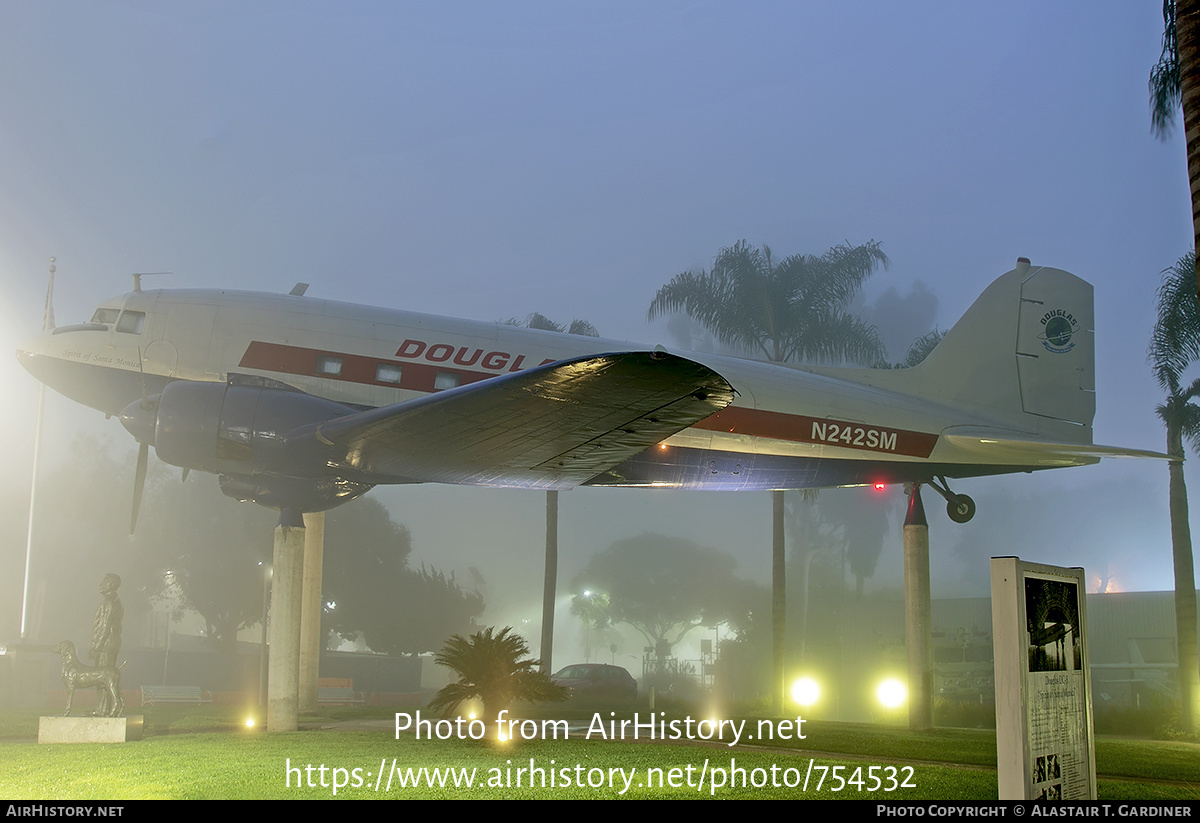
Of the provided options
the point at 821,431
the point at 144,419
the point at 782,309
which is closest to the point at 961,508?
the point at 821,431

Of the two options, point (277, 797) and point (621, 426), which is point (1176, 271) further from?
point (277, 797)

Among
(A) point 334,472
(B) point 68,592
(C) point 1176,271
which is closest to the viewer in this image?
(A) point 334,472

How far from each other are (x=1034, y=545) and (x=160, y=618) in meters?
119

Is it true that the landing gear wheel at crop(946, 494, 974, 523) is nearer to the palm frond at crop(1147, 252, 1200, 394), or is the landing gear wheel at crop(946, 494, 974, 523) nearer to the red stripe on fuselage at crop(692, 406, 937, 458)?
the red stripe on fuselage at crop(692, 406, 937, 458)

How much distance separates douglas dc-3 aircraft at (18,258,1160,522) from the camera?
40.9 ft

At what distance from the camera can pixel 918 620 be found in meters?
19.2

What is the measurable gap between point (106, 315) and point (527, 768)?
35.8 feet

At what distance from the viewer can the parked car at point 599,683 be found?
84.3 ft

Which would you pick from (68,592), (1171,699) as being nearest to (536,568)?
(68,592)

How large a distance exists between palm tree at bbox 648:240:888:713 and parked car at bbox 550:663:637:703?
491 cm

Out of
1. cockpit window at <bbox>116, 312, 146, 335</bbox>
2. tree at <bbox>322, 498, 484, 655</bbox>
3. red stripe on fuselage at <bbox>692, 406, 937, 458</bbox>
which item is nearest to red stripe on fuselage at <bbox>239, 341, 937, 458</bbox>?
red stripe on fuselage at <bbox>692, 406, 937, 458</bbox>

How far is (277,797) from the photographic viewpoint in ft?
30.7

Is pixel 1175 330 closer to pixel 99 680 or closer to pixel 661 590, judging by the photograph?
pixel 99 680

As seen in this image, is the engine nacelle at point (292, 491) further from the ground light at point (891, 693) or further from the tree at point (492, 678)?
the ground light at point (891, 693)
